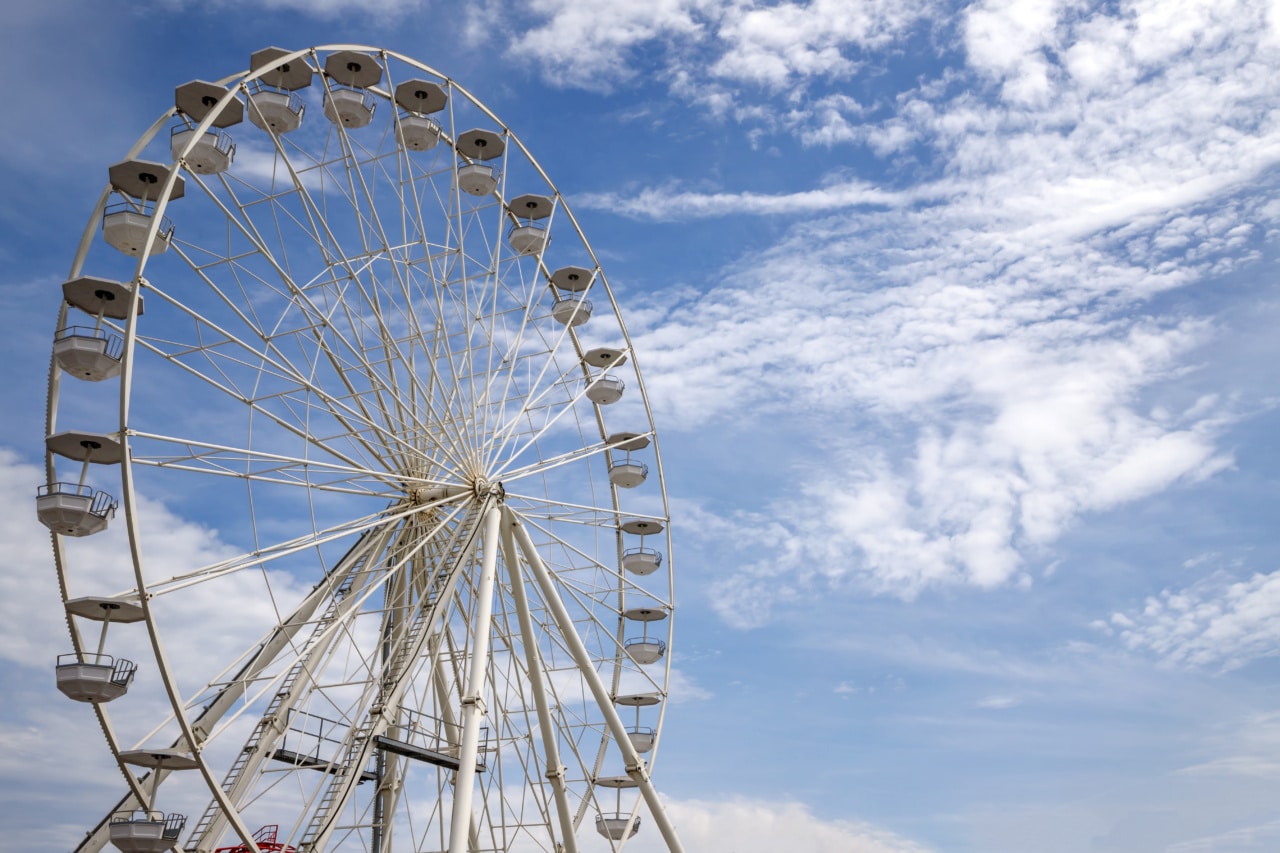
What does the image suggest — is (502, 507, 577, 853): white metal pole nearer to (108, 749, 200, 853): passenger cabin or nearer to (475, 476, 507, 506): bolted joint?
(475, 476, 507, 506): bolted joint

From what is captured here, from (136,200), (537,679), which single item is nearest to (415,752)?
(537,679)

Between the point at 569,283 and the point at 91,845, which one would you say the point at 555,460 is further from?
the point at 91,845

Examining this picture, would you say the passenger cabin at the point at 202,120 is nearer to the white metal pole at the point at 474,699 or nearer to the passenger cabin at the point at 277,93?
the passenger cabin at the point at 277,93

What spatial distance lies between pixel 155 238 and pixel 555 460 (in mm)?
9330

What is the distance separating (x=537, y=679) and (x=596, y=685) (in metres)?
1.11

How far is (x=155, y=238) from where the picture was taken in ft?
67.7

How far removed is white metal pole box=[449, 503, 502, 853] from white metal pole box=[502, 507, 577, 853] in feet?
1.70

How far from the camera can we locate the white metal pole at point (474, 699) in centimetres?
2041

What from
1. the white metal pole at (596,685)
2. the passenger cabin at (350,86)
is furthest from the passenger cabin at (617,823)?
the passenger cabin at (350,86)

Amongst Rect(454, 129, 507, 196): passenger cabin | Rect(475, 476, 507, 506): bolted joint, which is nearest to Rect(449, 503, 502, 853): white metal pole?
Rect(475, 476, 507, 506): bolted joint

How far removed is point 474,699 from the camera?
866 inches

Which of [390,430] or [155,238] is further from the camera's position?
[390,430]

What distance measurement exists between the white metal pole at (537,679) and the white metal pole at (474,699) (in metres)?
0.52

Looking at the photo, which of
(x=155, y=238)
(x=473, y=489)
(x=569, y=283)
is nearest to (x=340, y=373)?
(x=473, y=489)
